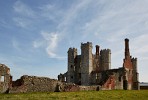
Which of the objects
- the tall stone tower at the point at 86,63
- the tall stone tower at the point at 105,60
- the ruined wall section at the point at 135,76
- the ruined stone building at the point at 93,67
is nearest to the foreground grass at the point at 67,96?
the ruined stone building at the point at 93,67

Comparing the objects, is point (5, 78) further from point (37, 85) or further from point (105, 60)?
point (105, 60)

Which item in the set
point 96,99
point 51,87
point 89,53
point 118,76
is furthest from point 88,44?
point 96,99

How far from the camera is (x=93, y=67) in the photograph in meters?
64.5

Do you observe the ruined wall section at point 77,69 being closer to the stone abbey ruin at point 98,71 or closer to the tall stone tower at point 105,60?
the stone abbey ruin at point 98,71

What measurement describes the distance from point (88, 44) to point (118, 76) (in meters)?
14.7

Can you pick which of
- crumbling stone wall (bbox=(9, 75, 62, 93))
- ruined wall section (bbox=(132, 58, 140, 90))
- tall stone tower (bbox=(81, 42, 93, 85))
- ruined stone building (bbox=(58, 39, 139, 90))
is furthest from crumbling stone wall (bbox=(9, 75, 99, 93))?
ruined wall section (bbox=(132, 58, 140, 90))

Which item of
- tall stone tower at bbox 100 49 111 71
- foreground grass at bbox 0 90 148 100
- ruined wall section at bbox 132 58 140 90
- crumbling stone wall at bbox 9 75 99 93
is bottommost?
foreground grass at bbox 0 90 148 100

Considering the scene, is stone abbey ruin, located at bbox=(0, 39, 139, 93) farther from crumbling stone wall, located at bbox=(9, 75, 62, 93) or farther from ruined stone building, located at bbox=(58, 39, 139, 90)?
crumbling stone wall, located at bbox=(9, 75, 62, 93)

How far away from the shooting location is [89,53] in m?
62.4

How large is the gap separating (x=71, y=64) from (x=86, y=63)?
5488mm

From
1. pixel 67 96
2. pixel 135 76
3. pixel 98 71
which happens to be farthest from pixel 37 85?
pixel 135 76

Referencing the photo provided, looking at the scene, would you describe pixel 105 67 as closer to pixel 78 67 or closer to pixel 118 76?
pixel 78 67

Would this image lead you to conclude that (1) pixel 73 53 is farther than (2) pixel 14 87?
Yes

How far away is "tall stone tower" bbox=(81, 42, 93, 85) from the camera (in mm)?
61794
